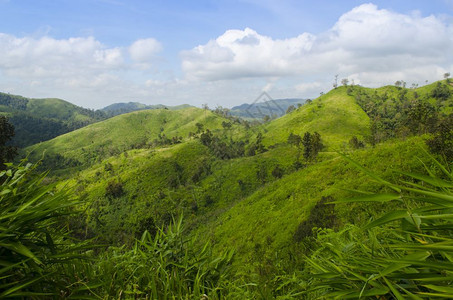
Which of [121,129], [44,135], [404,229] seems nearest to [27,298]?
[404,229]

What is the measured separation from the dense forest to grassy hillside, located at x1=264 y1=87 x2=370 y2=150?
1121 mm

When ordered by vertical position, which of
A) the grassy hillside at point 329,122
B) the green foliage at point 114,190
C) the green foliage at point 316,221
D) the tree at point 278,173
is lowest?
the green foliage at point 114,190

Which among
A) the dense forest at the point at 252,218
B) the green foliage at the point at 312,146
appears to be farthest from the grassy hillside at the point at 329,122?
the green foliage at the point at 312,146

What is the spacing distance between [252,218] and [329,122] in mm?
106998

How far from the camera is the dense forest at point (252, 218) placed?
1.28 metres

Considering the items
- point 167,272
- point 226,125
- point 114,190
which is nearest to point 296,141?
point 114,190

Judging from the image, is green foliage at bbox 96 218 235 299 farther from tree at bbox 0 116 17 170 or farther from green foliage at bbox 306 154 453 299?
tree at bbox 0 116 17 170

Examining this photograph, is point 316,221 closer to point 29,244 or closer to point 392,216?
point 392,216

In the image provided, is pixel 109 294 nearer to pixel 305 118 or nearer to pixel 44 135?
pixel 305 118

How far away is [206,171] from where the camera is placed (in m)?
91.0

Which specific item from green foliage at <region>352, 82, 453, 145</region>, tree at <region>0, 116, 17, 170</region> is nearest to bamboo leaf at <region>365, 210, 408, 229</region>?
tree at <region>0, 116, 17, 170</region>

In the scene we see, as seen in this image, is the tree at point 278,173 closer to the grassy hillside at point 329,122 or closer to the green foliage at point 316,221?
the grassy hillside at point 329,122

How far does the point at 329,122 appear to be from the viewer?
126m

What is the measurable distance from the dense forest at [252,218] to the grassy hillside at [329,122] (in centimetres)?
112
